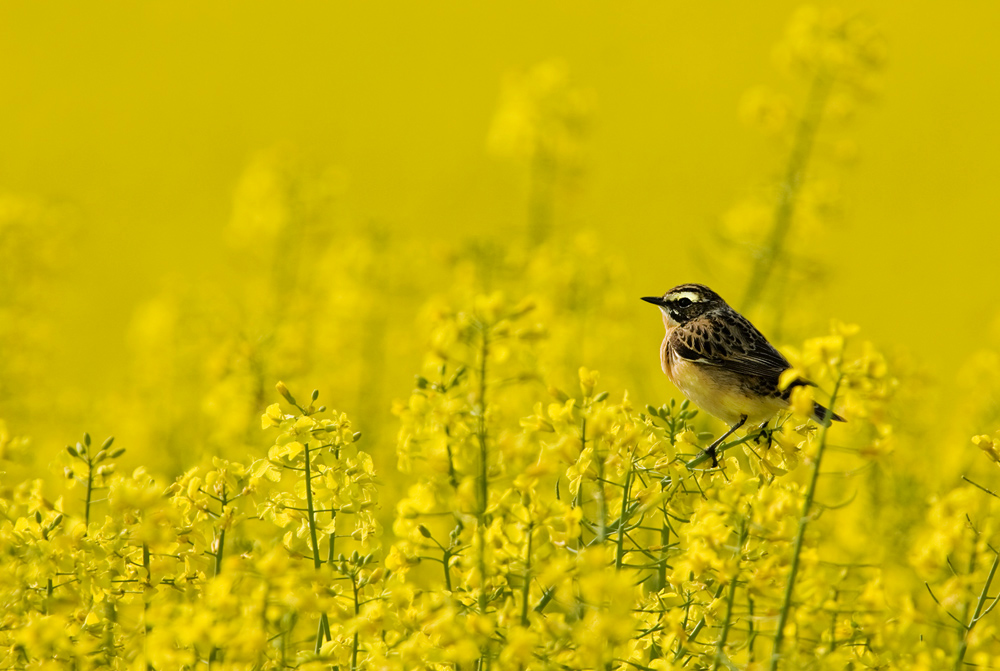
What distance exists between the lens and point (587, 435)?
2502 mm

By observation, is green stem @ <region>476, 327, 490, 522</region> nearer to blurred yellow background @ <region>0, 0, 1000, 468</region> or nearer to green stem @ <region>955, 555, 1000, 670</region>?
green stem @ <region>955, 555, 1000, 670</region>

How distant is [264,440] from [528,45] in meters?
15.3

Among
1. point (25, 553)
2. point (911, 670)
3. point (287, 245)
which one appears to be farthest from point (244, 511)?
point (287, 245)

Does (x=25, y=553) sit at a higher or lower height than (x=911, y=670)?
higher

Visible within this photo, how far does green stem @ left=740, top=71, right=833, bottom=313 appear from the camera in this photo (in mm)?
5785

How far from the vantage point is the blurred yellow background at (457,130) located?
49.3 feet

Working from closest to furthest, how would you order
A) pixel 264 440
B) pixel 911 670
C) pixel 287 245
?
pixel 911 670, pixel 264 440, pixel 287 245

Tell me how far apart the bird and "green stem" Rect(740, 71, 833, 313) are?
1108 millimetres

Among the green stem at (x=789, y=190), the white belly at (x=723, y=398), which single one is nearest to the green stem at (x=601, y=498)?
the white belly at (x=723, y=398)

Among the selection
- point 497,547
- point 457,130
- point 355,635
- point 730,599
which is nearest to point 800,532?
point 730,599

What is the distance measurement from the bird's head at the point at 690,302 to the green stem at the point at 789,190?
1072 mm

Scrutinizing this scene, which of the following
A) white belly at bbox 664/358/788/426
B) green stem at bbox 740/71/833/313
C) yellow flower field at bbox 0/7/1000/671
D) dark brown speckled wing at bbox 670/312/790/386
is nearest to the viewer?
yellow flower field at bbox 0/7/1000/671

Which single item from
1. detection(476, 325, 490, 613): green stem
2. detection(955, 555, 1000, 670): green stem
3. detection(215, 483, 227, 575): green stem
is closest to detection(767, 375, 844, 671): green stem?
detection(955, 555, 1000, 670): green stem

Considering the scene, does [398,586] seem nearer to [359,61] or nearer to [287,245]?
[287,245]
